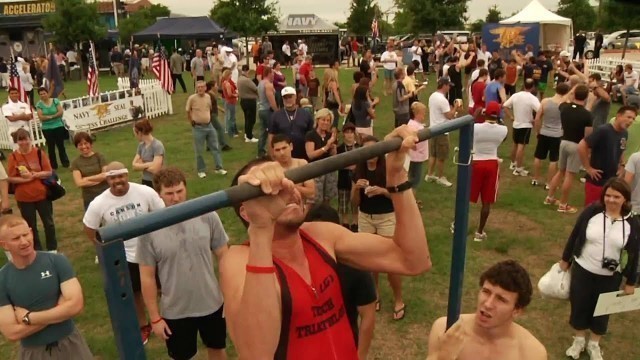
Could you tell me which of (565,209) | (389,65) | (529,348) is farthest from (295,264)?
(389,65)

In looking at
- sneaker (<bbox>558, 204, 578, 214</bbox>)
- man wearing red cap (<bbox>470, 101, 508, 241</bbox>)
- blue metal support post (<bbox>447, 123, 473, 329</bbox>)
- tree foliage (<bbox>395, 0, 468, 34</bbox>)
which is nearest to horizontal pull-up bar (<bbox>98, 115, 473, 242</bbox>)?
blue metal support post (<bbox>447, 123, 473, 329</bbox>)

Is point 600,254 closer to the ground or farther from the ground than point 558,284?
farther from the ground

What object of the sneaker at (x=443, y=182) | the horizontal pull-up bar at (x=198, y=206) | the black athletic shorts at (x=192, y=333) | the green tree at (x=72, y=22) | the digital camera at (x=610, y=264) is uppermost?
the green tree at (x=72, y=22)

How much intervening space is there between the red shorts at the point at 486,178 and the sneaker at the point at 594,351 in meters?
2.55

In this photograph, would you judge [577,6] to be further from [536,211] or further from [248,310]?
[248,310]

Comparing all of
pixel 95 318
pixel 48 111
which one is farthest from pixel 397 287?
pixel 48 111

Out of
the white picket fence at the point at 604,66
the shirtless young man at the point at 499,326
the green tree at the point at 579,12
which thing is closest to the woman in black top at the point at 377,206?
the shirtless young man at the point at 499,326

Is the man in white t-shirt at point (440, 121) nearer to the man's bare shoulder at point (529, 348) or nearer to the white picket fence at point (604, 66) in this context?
the man's bare shoulder at point (529, 348)

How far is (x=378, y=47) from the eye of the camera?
39312 mm

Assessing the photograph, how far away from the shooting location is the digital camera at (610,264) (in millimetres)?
4500

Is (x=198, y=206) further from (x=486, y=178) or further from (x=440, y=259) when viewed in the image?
(x=486, y=178)

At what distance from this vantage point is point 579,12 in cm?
4953

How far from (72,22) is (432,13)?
2291 centimetres

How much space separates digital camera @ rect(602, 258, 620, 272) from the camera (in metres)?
4.50
